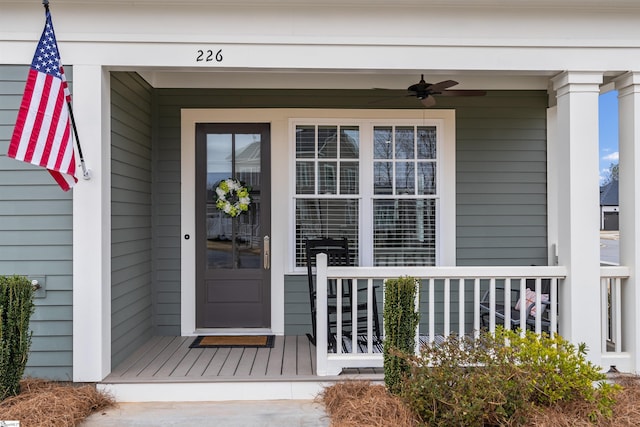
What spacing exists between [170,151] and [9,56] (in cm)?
158

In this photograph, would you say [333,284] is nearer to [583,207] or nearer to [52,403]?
[583,207]

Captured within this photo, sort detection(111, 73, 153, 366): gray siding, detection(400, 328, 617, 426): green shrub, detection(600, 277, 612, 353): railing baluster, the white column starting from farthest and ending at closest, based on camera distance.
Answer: detection(111, 73, 153, 366): gray siding
detection(600, 277, 612, 353): railing baluster
the white column
detection(400, 328, 617, 426): green shrub

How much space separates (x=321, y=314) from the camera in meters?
3.37

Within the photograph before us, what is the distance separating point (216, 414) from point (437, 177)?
3.00 meters

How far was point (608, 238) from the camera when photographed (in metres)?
4.93

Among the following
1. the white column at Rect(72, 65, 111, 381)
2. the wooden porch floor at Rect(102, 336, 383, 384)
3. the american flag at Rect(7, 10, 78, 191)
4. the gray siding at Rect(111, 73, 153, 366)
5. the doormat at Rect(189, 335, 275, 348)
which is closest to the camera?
the american flag at Rect(7, 10, 78, 191)

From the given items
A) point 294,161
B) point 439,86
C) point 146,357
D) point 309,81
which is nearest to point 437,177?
point 439,86

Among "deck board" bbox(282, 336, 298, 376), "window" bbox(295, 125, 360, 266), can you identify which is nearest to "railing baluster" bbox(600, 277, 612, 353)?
"window" bbox(295, 125, 360, 266)

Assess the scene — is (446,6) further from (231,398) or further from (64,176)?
(231,398)

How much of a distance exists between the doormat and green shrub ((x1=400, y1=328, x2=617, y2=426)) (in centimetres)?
178

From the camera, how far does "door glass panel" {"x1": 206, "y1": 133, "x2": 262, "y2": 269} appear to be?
15.3 feet

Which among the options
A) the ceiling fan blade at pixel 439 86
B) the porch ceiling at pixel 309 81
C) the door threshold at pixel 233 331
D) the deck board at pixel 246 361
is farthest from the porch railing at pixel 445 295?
the porch ceiling at pixel 309 81

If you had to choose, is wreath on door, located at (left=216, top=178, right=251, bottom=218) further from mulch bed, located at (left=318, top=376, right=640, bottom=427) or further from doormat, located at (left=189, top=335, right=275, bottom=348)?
mulch bed, located at (left=318, top=376, right=640, bottom=427)

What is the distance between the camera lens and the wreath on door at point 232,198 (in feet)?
15.0
